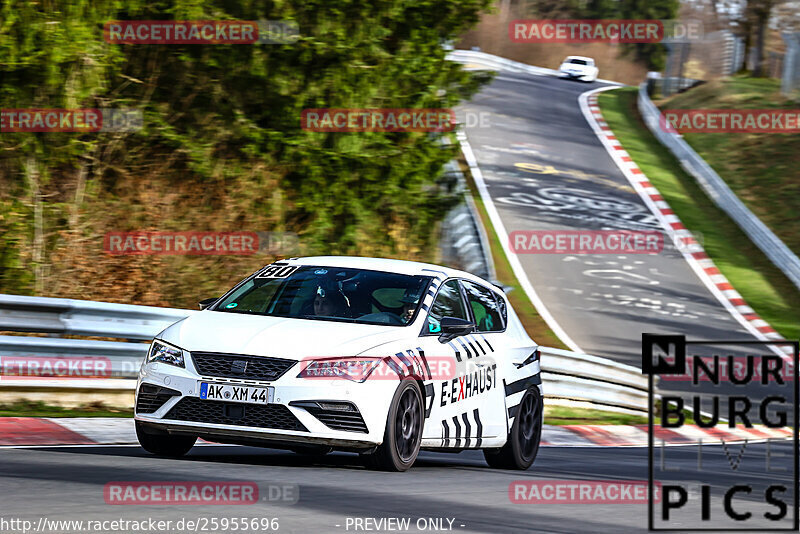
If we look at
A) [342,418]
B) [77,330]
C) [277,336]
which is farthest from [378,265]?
[77,330]

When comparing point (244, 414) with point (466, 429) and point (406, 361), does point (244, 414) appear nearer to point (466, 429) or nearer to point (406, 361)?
point (406, 361)

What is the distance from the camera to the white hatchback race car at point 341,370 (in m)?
8.27

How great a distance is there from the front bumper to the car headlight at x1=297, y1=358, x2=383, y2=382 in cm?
4

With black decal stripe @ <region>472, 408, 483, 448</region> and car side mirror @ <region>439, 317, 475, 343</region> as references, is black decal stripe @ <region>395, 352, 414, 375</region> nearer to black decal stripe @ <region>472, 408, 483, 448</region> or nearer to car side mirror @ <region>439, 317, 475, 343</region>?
car side mirror @ <region>439, 317, 475, 343</region>

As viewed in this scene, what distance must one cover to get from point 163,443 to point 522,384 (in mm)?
3160

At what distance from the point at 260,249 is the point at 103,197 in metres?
2.46

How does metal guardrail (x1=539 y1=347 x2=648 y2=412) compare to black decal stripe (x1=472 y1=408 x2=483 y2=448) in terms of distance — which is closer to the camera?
black decal stripe (x1=472 y1=408 x2=483 y2=448)

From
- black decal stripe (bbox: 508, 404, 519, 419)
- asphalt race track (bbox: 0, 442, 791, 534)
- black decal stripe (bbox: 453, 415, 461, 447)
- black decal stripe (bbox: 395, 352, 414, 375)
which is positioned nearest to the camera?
asphalt race track (bbox: 0, 442, 791, 534)

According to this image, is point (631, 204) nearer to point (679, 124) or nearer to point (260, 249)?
point (679, 124)

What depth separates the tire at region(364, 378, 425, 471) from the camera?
8477 millimetres

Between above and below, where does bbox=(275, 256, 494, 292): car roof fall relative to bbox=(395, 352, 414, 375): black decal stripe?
above

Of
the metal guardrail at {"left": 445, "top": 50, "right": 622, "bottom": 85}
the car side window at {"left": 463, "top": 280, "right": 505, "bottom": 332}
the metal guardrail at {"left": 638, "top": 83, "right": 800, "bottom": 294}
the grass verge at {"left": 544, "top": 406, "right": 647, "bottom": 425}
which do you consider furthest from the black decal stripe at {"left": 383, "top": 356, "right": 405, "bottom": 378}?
the metal guardrail at {"left": 445, "top": 50, "right": 622, "bottom": 85}

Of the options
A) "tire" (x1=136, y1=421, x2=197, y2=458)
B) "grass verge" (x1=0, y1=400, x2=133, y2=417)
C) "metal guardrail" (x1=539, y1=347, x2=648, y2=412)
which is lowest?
"metal guardrail" (x1=539, y1=347, x2=648, y2=412)

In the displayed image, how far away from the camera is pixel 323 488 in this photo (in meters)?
7.69
